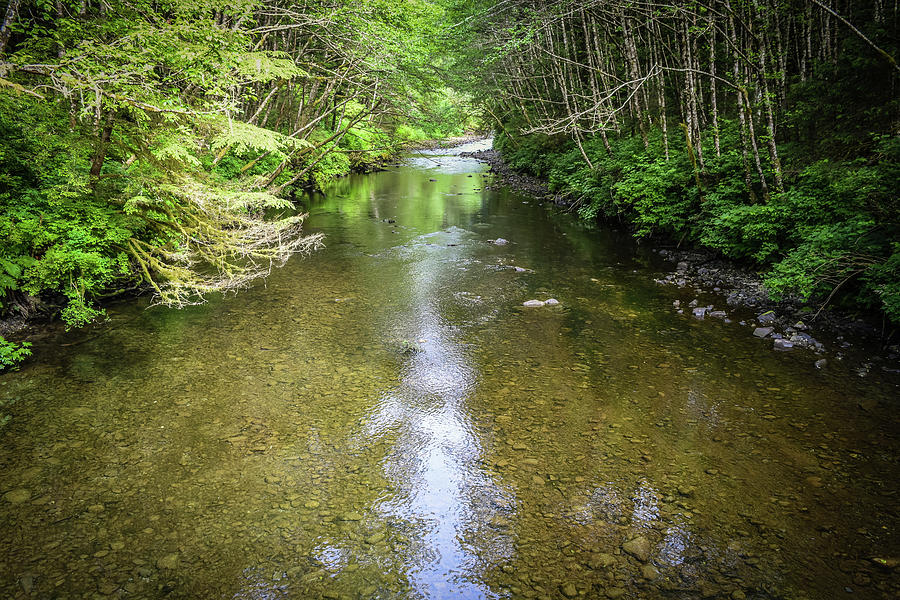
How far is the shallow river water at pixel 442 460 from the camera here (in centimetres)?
401

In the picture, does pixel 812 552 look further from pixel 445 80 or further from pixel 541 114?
pixel 541 114

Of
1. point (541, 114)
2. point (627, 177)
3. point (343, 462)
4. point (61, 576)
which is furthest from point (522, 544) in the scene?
point (541, 114)

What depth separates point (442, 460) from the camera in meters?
5.57

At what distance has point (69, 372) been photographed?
7.33 meters

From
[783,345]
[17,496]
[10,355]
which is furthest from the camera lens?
[783,345]

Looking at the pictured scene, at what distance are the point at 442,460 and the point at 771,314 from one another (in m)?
7.14

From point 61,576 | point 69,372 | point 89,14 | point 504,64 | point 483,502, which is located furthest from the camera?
point 504,64

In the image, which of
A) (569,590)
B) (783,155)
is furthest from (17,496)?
(783,155)

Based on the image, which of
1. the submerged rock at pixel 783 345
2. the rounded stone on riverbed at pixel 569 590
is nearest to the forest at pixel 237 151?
the submerged rock at pixel 783 345

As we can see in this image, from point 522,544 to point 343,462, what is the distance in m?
2.23

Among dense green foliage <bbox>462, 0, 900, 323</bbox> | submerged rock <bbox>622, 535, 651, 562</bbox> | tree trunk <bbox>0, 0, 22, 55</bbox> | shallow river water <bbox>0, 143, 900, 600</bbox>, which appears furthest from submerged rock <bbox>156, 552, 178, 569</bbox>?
dense green foliage <bbox>462, 0, 900, 323</bbox>

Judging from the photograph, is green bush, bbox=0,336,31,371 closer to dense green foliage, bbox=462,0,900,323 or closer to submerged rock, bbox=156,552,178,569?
submerged rock, bbox=156,552,178,569

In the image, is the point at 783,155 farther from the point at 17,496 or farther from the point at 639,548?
the point at 17,496

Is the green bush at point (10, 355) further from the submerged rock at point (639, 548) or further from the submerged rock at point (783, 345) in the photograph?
the submerged rock at point (783, 345)
